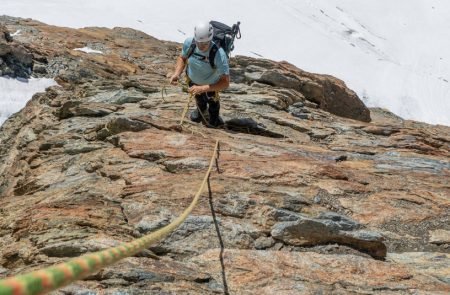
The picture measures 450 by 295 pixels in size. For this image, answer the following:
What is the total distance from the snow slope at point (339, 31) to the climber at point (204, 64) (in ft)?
179

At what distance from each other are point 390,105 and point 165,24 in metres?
36.9

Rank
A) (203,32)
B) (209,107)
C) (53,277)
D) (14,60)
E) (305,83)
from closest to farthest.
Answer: (53,277) → (203,32) → (209,107) → (305,83) → (14,60)

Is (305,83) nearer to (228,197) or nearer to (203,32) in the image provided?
(203,32)

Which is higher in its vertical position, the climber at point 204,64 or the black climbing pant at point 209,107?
the climber at point 204,64

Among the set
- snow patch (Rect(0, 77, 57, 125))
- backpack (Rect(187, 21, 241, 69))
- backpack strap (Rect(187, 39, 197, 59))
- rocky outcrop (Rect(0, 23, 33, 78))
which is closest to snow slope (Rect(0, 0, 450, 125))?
rocky outcrop (Rect(0, 23, 33, 78))

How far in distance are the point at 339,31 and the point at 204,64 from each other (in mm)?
102990

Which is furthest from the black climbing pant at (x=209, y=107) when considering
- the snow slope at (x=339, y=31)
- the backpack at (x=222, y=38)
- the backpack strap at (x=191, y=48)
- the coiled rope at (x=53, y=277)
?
the snow slope at (x=339, y=31)

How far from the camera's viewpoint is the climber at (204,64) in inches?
355

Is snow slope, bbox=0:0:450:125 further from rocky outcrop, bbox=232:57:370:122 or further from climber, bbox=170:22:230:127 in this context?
climber, bbox=170:22:230:127

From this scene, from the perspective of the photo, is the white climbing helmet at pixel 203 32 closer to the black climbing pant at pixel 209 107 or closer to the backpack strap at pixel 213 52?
the backpack strap at pixel 213 52

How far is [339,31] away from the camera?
108 metres

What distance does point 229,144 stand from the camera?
9.15 meters

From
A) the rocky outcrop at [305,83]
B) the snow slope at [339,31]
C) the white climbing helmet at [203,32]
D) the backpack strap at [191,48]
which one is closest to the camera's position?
the white climbing helmet at [203,32]

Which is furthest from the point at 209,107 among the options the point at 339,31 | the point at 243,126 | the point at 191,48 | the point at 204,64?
the point at 339,31
